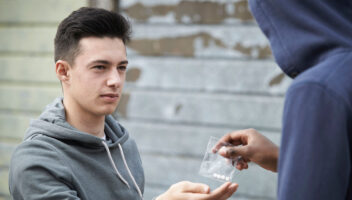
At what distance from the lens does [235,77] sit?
4.75m

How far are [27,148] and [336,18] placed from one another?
4.53 ft

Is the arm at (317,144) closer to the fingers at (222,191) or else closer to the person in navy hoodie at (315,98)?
the person in navy hoodie at (315,98)

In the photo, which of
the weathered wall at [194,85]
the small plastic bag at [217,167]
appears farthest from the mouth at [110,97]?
the weathered wall at [194,85]

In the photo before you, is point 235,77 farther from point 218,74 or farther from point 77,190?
point 77,190

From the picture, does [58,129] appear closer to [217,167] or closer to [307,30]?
[217,167]

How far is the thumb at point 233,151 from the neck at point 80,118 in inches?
28.6

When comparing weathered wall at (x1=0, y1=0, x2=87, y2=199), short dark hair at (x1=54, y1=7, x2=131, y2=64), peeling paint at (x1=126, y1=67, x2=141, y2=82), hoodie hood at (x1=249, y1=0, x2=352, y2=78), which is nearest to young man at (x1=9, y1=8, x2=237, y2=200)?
short dark hair at (x1=54, y1=7, x2=131, y2=64)

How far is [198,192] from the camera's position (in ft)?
5.85

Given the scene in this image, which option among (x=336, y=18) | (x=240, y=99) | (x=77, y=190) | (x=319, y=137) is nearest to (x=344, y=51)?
(x=336, y=18)

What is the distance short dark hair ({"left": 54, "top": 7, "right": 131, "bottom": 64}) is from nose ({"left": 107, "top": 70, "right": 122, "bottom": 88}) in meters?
0.19

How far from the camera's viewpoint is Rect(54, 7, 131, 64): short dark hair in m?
2.25

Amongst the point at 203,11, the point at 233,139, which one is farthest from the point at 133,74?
the point at 233,139

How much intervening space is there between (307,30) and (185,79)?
12.0 feet

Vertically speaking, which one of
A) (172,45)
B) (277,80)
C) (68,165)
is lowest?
(277,80)
